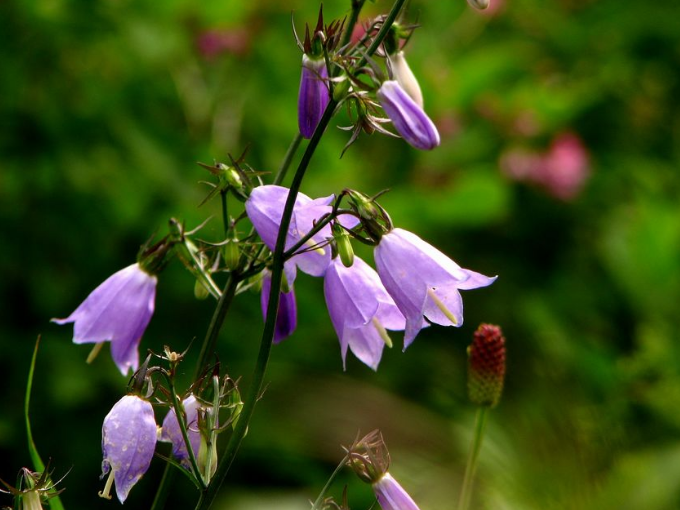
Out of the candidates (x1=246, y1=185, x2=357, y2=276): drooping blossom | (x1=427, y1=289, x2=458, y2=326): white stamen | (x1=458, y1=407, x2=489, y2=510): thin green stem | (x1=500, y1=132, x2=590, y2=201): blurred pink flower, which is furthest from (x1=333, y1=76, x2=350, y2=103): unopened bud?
(x1=500, y1=132, x2=590, y2=201): blurred pink flower

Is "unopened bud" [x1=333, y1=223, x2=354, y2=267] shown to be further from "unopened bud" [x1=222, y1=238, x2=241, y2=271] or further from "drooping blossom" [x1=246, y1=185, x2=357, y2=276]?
"unopened bud" [x1=222, y1=238, x2=241, y2=271]

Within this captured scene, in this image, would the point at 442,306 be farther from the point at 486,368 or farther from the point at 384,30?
the point at 384,30

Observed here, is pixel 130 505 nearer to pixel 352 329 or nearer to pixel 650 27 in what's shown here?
pixel 352 329

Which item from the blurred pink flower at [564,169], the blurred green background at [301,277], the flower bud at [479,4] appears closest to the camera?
the flower bud at [479,4]

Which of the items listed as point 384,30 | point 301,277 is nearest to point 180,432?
point 384,30

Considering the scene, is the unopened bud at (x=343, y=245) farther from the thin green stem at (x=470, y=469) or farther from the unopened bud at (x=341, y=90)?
the thin green stem at (x=470, y=469)

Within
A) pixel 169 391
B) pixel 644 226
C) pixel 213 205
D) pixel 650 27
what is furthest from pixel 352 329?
pixel 650 27

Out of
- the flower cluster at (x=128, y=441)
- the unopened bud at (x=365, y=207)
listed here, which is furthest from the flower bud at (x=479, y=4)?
the flower cluster at (x=128, y=441)
